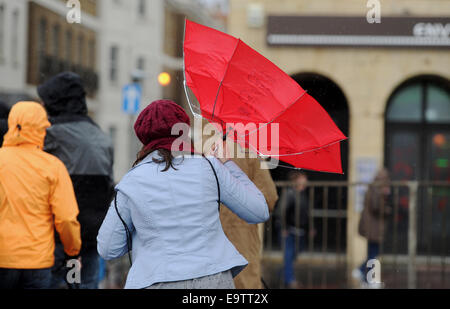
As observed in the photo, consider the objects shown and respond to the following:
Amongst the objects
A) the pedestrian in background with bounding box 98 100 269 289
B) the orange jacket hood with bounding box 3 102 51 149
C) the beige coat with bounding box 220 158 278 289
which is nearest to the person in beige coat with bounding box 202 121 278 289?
the beige coat with bounding box 220 158 278 289

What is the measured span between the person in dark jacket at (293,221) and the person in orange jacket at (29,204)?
18.0 feet

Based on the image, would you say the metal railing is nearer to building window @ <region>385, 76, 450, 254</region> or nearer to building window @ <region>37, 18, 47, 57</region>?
building window @ <region>385, 76, 450, 254</region>

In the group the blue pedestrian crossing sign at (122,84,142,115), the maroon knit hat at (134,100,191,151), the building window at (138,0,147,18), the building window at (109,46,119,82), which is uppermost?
the building window at (138,0,147,18)

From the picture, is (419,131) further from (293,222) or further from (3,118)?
(3,118)

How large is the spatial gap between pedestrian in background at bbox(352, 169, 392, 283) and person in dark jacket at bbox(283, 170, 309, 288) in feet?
2.51

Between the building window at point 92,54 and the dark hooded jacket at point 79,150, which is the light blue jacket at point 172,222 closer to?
the dark hooded jacket at point 79,150

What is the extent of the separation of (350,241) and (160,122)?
318 inches

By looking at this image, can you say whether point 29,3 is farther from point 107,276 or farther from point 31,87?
point 107,276

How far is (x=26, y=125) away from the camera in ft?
14.7

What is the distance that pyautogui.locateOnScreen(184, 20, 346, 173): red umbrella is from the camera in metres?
3.53

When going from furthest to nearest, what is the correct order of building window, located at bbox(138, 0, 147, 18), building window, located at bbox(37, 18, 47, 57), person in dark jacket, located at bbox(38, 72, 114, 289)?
building window, located at bbox(138, 0, 147, 18)
building window, located at bbox(37, 18, 47, 57)
person in dark jacket, located at bbox(38, 72, 114, 289)

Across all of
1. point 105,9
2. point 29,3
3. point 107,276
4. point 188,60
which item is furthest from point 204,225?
point 105,9

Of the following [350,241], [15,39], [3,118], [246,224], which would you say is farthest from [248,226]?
[15,39]
